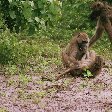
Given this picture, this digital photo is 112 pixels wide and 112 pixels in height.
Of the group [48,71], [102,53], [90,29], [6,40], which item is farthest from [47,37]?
[48,71]

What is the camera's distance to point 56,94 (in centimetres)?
1101

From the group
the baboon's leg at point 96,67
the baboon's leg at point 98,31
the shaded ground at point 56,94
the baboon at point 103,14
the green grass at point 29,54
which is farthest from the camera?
the baboon's leg at point 98,31

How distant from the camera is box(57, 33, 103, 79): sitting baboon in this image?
496 inches

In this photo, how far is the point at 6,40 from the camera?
567 inches

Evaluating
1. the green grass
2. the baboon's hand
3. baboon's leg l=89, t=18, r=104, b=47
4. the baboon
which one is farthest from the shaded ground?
baboon's leg l=89, t=18, r=104, b=47

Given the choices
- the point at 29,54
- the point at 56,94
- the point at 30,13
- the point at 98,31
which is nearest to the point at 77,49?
the point at 30,13

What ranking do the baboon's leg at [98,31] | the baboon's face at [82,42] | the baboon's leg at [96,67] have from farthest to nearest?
the baboon's leg at [98,31]
the baboon's face at [82,42]
the baboon's leg at [96,67]

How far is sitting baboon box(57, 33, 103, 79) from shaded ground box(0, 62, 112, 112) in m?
0.21

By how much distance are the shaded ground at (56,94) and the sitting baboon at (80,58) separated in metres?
0.21

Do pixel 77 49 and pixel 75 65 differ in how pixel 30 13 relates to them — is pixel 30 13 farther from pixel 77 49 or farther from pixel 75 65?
pixel 75 65

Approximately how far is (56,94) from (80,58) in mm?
2081

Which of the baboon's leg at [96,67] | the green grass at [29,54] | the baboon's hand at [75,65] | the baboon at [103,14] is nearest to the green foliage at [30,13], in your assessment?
the green grass at [29,54]

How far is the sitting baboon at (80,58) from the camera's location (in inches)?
496

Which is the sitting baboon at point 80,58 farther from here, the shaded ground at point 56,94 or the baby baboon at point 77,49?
the shaded ground at point 56,94
